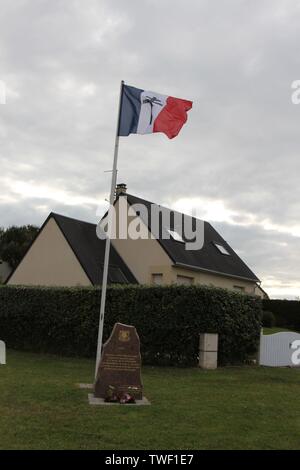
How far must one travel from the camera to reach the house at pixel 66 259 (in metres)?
24.0

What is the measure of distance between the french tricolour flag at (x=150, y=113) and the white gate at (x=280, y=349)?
821cm

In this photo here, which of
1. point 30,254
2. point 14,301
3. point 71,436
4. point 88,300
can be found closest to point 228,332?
point 88,300

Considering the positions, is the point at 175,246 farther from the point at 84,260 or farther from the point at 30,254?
the point at 30,254

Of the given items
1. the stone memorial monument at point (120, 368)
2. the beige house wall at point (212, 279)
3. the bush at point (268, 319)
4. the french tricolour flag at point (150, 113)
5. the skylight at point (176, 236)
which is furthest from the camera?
the bush at point (268, 319)

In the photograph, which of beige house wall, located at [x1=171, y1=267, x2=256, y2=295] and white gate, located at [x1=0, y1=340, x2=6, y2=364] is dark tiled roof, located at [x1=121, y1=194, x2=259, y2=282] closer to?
beige house wall, located at [x1=171, y1=267, x2=256, y2=295]

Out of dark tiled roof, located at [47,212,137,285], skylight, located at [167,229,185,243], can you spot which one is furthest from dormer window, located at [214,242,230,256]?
dark tiled roof, located at [47,212,137,285]

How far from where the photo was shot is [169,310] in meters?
15.4

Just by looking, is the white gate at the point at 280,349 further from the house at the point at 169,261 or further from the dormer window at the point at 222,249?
the dormer window at the point at 222,249

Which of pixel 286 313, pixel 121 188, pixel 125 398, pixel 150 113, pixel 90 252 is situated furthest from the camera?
pixel 286 313

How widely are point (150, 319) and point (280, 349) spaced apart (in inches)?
178

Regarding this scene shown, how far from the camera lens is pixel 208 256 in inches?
1141

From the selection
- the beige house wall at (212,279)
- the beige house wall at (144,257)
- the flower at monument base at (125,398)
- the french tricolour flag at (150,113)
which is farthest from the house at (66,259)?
the flower at monument base at (125,398)

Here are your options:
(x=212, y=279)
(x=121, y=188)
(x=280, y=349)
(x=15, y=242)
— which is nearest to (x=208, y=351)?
(x=280, y=349)

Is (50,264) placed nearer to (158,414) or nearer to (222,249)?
(222,249)
